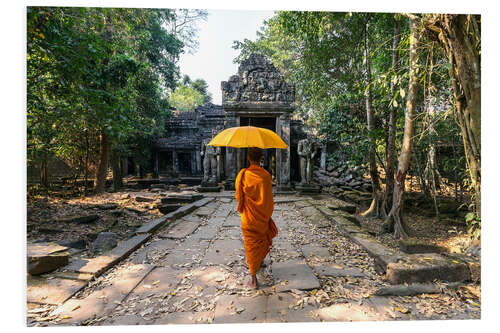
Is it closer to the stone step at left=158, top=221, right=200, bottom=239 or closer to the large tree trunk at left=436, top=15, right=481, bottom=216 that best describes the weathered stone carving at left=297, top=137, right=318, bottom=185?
the stone step at left=158, top=221, right=200, bottom=239

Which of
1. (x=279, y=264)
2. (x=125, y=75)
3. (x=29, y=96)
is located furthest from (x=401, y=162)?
(x=125, y=75)

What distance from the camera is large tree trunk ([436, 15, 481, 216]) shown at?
8.07 ft

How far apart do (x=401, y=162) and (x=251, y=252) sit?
377 cm

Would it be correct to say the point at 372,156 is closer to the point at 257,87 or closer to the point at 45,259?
the point at 257,87

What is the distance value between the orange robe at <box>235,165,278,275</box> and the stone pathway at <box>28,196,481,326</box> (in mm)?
361

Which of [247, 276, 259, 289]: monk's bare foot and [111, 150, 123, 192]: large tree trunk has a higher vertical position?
[111, 150, 123, 192]: large tree trunk

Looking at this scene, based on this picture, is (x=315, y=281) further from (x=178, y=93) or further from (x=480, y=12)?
(x=178, y=93)

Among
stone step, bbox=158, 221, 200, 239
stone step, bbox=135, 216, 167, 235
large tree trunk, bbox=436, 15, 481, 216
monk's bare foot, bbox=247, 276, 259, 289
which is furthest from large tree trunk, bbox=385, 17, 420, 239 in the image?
stone step, bbox=135, 216, 167, 235

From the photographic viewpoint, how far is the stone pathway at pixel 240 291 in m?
1.94

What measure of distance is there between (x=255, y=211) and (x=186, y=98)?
3859cm

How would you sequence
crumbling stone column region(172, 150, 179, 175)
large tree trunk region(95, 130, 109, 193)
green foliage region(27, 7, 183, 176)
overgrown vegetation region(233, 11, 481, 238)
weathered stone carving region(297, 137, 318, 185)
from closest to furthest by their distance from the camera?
overgrown vegetation region(233, 11, 481, 238)
green foliage region(27, 7, 183, 176)
weathered stone carving region(297, 137, 318, 185)
large tree trunk region(95, 130, 109, 193)
crumbling stone column region(172, 150, 179, 175)

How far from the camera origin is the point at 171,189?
34.8 feet

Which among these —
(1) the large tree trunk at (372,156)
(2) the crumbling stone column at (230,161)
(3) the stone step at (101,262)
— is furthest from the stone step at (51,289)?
(1) the large tree trunk at (372,156)

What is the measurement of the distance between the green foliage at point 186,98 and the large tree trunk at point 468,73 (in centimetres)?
3616
